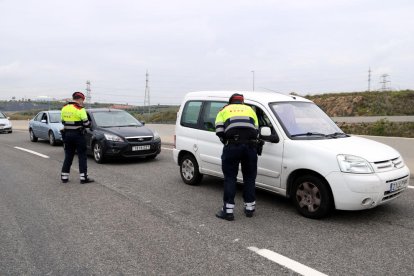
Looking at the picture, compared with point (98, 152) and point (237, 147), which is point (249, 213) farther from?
point (98, 152)

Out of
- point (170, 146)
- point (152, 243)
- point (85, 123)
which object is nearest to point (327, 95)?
point (170, 146)

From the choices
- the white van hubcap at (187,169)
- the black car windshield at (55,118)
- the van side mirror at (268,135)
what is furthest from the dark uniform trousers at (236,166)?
the black car windshield at (55,118)

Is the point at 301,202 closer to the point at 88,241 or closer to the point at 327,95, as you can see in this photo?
the point at 88,241

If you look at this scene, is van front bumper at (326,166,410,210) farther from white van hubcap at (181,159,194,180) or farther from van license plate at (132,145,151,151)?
van license plate at (132,145,151,151)

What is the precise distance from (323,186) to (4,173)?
7449 mm

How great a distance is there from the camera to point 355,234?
4.72 meters

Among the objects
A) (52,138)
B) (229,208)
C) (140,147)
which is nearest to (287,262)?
(229,208)

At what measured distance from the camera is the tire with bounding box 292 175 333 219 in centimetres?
511

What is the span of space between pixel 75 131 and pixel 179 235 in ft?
13.8

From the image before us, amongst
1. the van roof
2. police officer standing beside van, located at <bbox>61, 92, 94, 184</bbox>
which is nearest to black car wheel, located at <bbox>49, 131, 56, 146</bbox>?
police officer standing beside van, located at <bbox>61, 92, 94, 184</bbox>

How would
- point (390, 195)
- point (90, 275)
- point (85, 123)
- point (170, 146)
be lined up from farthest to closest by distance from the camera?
1. point (170, 146)
2. point (85, 123)
3. point (390, 195)
4. point (90, 275)

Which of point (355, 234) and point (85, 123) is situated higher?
point (85, 123)

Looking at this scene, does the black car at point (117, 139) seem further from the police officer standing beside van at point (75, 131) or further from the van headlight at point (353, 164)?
the van headlight at point (353, 164)

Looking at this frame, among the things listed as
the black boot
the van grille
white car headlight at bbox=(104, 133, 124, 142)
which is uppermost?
the van grille
